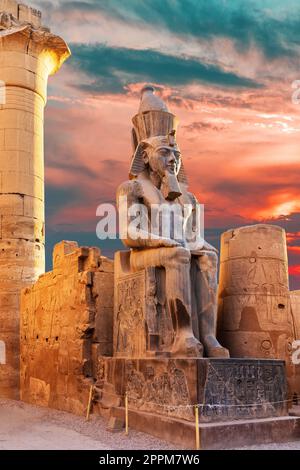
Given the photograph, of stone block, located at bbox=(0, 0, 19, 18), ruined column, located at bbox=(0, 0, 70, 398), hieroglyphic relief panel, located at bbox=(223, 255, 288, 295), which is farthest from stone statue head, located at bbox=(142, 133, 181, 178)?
stone block, located at bbox=(0, 0, 19, 18)

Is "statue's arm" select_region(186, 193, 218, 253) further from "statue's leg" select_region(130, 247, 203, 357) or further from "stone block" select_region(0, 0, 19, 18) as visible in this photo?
"stone block" select_region(0, 0, 19, 18)

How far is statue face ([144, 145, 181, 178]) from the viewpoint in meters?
6.93

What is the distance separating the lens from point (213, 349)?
6.27 metres

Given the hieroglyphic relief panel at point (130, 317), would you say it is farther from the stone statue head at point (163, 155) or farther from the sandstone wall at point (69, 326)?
the stone statue head at point (163, 155)

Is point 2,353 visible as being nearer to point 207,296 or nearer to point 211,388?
point 207,296

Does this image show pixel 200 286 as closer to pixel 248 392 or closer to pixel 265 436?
pixel 248 392

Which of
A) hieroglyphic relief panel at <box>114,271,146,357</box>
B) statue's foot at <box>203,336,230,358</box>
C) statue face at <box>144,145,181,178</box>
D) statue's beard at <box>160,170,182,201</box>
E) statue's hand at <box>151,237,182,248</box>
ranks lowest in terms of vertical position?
statue's foot at <box>203,336,230,358</box>

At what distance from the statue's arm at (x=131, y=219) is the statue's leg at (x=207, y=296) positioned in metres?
0.48

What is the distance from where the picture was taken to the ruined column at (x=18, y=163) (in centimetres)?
1123

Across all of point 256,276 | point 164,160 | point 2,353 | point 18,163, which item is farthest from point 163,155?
point 2,353

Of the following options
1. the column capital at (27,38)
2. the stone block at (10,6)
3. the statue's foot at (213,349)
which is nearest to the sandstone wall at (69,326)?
the statue's foot at (213,349)

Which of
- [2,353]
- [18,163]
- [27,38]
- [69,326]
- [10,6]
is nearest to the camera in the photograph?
[69,326]

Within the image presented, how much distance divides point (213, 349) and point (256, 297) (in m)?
1.17

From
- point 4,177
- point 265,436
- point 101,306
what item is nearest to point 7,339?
point 4,177
